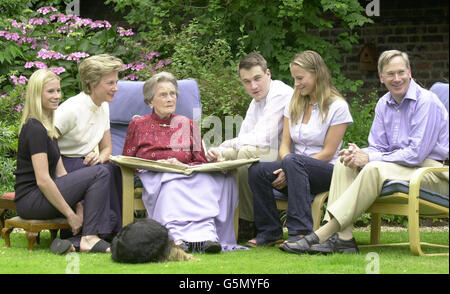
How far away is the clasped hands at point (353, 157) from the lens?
14.9 ft

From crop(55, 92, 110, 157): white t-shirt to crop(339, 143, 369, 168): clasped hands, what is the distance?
170 cm

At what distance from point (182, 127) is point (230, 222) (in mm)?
736

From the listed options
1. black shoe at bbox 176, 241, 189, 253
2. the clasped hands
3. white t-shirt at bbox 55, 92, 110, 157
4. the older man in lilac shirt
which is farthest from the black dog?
the clasped hands

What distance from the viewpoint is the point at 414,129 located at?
14.9 feet

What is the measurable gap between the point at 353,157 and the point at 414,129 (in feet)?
1.33

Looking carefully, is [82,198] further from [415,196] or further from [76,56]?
[76,56]

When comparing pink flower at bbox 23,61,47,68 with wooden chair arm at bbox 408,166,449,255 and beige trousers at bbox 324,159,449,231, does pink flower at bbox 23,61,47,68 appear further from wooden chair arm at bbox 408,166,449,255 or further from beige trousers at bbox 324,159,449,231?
wooden chair arm at bbox 408,166,449,255

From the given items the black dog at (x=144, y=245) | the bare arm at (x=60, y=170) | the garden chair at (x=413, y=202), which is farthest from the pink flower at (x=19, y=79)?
the garden chair at (x=413, y=202)

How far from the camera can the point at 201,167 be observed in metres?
4.79

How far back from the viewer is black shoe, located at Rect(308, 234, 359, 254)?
175 inches

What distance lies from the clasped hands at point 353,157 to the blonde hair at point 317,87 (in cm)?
44

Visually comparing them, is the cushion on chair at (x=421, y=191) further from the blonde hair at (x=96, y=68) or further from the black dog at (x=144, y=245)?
the blonde hair at (x=96, y=68)

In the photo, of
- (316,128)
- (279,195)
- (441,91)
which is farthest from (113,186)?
(441,91)
